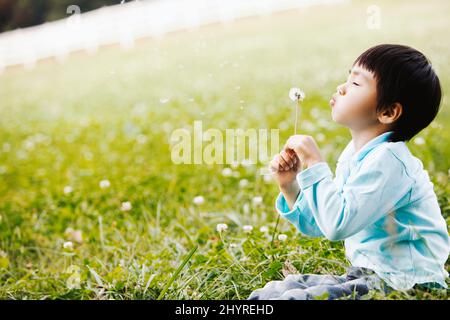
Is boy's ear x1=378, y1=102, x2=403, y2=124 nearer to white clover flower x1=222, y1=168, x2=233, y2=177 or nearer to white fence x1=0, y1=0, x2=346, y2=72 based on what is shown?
white clover flower x1=222, y1=168, x2=233, y2=177

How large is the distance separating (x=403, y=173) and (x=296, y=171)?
0.94ft

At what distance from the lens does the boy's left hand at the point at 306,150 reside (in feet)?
4.66

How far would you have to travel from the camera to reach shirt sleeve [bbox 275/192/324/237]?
5.03 ft

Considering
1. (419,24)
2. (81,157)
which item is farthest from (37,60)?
(419,24)

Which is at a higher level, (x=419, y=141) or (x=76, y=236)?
(x=419, y=141)

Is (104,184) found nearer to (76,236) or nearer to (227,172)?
(76,236)

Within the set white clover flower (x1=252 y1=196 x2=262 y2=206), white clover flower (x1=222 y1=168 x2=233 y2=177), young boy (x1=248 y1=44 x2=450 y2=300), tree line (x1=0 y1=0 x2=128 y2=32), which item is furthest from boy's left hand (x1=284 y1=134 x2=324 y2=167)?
tree line (x1=0 y1=0 x2=128 y2=32)

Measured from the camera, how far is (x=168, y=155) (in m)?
3.10

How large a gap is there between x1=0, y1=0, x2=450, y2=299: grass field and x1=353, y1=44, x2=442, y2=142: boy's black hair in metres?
0.41

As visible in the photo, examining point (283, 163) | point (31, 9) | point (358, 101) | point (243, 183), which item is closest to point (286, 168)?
point (283, 163)

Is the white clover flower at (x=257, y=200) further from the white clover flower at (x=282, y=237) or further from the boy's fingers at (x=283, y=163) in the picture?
the boy's fingers at (x=283, y=163)

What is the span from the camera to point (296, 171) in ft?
5.10

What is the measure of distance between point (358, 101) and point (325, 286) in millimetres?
438
